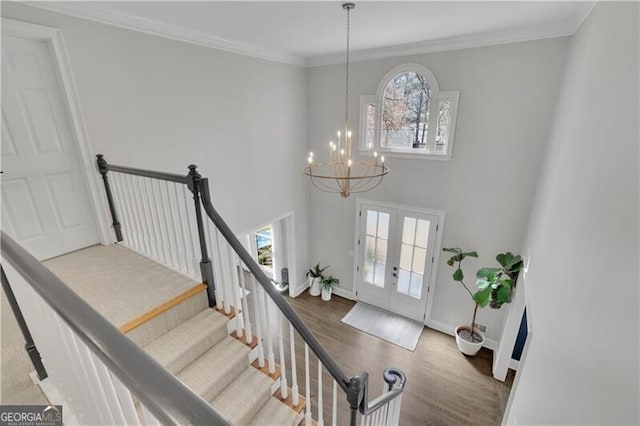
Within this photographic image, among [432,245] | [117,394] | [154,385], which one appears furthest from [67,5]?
[432,245]

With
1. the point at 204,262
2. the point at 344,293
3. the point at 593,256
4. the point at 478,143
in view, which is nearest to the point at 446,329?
the point at 344,293

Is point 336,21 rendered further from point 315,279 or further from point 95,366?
point 315,279

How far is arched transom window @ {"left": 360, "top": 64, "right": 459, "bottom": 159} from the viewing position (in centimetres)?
411

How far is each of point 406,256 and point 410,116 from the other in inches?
92.5

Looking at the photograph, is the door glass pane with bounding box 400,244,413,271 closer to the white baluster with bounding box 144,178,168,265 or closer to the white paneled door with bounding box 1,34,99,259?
the white baluster with bounding box 144,178,168,265

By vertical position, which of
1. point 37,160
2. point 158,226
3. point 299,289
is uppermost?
point 37,160

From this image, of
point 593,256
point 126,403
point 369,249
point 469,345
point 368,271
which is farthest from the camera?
point 368,271

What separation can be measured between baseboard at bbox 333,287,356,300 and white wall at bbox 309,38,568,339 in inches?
63.1

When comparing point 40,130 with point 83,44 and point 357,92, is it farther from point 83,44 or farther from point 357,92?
point 357,92

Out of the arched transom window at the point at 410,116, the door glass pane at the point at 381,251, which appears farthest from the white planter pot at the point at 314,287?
the arched transom window at the point at 410,116

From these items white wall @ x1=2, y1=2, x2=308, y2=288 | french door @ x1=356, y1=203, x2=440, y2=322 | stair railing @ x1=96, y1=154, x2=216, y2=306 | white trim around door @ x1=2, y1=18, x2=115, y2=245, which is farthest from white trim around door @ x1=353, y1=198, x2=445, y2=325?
white trim around door @ x1=2, y1=18, x2=115, y2=245

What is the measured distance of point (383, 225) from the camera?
5.12 m

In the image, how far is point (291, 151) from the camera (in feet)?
16.9

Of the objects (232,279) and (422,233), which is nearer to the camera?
(232,279)
